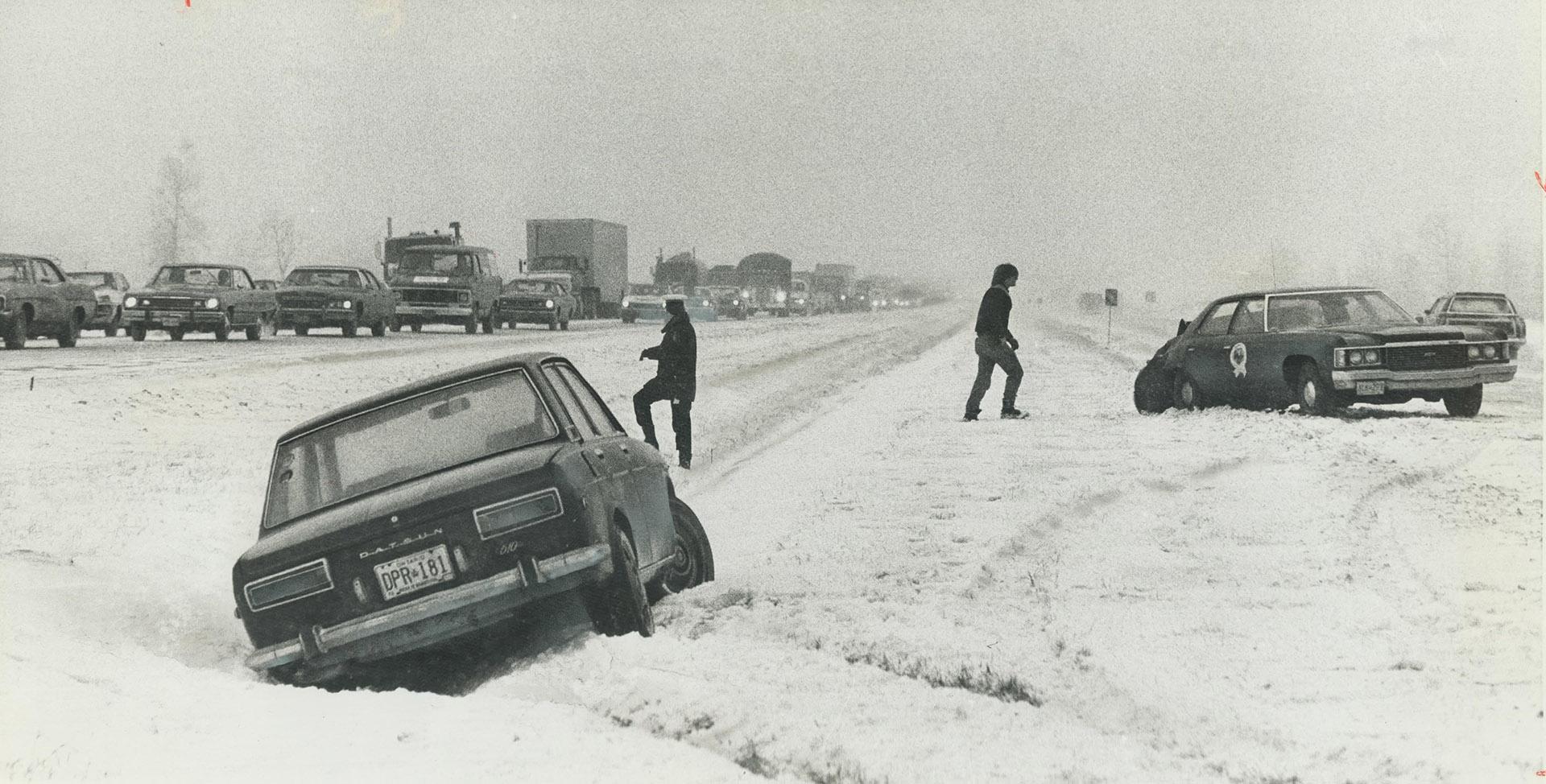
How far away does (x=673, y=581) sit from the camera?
24.7ft

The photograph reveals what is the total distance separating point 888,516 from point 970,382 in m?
14.0

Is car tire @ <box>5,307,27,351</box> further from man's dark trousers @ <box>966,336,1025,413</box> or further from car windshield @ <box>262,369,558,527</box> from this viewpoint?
car windshield @ <box>262,369,558,527</box>

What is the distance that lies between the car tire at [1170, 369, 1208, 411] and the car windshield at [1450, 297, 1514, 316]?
14489 mm

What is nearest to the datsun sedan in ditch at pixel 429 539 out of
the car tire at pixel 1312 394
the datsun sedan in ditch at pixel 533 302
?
the car tire at pixel 1312 394

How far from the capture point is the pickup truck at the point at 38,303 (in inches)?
889

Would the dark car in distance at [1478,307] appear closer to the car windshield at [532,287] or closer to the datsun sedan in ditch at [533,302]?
the datsun sedan in ditch at [533,302]

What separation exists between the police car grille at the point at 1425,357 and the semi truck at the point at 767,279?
177ft

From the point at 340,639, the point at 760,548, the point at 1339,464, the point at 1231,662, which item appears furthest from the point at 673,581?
the point at 1339,464

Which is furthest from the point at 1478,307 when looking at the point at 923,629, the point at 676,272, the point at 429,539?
the point at 676,272

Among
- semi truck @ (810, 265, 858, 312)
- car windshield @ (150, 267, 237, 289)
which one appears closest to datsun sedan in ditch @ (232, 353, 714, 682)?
car windshield @ (150, 267, 237, 289)

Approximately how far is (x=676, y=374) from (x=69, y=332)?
15.6 m

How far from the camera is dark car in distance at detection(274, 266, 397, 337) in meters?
30.8

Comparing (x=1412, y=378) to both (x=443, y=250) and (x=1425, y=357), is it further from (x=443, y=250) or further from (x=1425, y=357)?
(x=443, y=250)

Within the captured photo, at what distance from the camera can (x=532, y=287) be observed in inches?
1535
